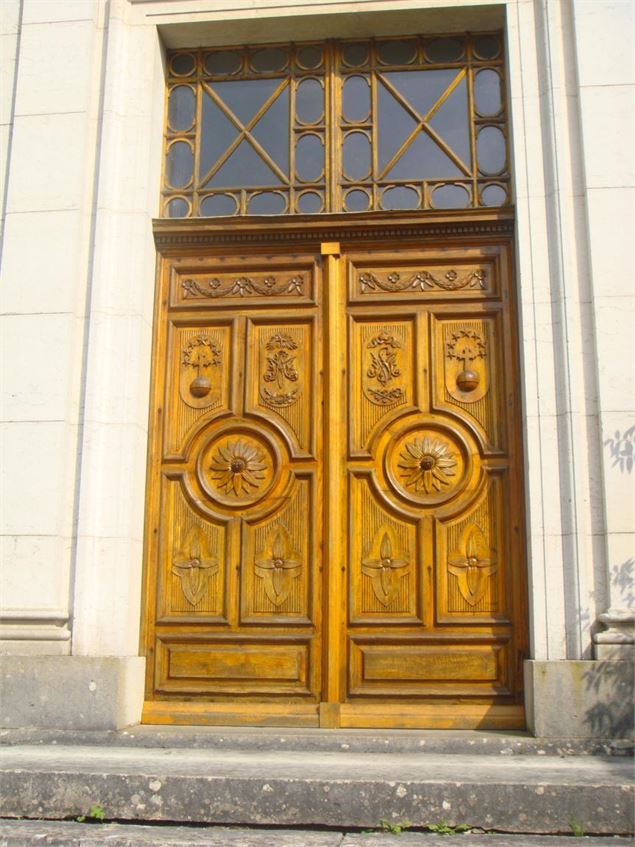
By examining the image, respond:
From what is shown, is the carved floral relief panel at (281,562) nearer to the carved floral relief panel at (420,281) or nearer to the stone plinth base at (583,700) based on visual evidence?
the carved floral relief panel at (420,281)

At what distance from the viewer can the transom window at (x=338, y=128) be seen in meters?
7.11

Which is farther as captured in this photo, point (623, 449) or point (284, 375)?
point (284, 375)

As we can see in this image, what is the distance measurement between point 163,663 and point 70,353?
2156mm

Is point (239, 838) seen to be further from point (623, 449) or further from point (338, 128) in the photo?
point (338, 128)

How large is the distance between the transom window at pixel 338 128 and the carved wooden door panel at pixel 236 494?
559 millimetres

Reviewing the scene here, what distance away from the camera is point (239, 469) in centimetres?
675

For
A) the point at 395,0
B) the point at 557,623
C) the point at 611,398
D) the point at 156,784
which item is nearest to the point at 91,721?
the point at 156,784

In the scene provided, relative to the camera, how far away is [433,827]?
4660 millimetres

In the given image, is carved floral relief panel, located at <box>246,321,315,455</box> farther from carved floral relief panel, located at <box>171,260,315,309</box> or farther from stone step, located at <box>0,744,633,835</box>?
stone step, located at <box>0,744,633,835</box>

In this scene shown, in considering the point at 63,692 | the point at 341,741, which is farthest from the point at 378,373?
the point at 63,692

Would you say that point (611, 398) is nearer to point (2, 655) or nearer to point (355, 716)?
point (355, 716)

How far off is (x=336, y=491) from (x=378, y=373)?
0.87 m

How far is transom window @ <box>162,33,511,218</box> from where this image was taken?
711 cm

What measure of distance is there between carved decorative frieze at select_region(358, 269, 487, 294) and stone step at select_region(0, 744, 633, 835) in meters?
3.22
